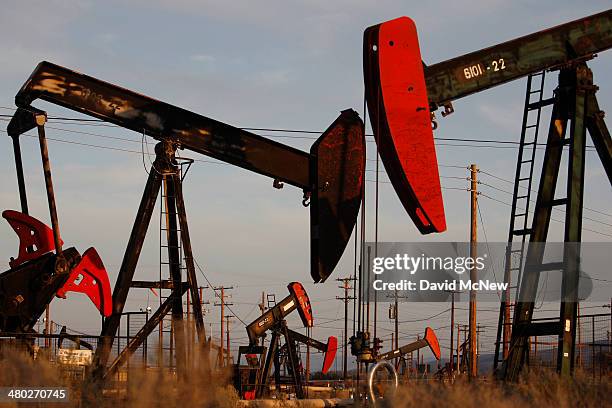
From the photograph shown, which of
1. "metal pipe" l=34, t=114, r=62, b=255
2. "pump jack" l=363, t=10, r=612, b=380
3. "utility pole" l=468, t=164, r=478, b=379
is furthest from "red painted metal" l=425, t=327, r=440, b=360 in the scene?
"metal pipe" l=34, t=114, r=62, b=255

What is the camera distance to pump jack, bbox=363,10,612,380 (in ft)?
33.3

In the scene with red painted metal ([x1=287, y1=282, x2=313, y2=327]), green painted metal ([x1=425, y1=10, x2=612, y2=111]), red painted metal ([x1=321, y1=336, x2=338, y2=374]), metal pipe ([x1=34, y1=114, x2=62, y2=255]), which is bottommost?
red painted metal ([x1=321, y1=336, x2=338, y2=374])

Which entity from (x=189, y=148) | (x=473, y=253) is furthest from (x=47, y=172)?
(x=473, y=253)

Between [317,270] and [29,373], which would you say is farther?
[317,270]

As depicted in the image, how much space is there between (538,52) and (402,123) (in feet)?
10.5

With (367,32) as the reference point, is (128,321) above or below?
below

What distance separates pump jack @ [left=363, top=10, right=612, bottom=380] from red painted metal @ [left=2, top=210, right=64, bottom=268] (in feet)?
18.2

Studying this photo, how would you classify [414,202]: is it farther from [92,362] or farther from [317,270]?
[92,362]

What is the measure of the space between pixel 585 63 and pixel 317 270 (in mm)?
4885

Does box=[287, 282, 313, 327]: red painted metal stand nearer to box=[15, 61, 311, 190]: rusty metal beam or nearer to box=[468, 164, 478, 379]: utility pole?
box=[468, 164, 478, 379]: utility pole

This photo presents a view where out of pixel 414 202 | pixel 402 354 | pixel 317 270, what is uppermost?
pixel 414 202

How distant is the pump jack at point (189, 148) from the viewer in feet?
38.9

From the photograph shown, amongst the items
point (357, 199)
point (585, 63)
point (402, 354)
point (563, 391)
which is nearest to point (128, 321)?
point (357, 199)

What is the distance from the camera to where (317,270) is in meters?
11.6
